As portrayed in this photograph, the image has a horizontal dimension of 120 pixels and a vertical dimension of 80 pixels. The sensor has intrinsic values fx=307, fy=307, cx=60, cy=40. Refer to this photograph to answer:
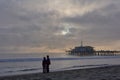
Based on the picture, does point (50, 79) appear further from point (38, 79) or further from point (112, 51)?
point (112, 51)

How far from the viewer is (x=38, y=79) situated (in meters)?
23.5

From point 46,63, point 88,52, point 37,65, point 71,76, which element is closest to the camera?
point 71,76

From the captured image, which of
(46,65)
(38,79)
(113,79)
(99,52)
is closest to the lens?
(113,79)

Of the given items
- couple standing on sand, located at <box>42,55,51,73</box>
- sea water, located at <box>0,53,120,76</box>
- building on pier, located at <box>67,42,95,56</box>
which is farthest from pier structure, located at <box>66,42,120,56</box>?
couple standing on sand, located at <box>42,55,51,73</box>

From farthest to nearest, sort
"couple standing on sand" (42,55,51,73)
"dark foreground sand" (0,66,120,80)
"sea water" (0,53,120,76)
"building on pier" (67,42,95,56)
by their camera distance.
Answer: "building on pier" (67,42,95,56) → "sea water" (0,53,120,76) → "couple standing on sand" (42,55,51,73) → "dark foreground sand" (0,66,120,80)

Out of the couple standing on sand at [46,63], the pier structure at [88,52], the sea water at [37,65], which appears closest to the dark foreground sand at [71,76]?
the couple standing on sand at [46,63]

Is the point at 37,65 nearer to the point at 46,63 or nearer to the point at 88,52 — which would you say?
the point at 46,63

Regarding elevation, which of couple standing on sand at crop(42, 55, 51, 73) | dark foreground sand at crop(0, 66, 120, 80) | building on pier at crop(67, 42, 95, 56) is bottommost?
dark foreground sand at crop(0, 66, 120, 80)

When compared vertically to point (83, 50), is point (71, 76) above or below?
below

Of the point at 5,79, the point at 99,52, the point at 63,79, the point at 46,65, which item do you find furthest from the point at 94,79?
the point at 99,52

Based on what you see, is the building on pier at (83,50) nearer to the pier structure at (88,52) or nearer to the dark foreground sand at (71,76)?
the pier structure at (88,52)

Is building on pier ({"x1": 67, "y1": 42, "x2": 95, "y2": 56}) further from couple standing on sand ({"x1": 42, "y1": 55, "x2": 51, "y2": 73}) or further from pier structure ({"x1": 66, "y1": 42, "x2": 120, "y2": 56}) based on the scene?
couple standing on sand ({"x1": 42, "y1": 55, "x2": 51, "y2": 73})

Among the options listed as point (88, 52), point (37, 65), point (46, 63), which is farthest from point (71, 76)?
point (88, 52)

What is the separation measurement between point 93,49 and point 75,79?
164 metres
